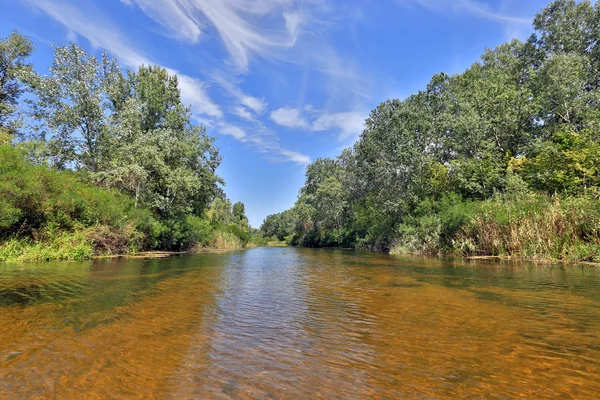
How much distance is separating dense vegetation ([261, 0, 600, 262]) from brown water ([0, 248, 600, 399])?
9272 millimetres

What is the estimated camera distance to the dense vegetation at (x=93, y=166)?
1736 cm

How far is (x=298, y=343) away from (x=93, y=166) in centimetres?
2964

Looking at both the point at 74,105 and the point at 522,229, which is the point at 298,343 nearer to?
the point at 522,229

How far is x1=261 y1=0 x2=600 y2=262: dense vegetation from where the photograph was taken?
17750 millimetres

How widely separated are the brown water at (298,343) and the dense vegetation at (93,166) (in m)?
10.1

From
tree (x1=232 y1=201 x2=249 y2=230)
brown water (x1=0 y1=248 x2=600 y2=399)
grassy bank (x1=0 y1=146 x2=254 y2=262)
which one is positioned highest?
tree (x1=232 y1=201 x2=249 y2=230)

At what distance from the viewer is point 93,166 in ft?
91.0

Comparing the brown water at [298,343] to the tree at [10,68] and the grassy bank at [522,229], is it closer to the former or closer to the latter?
the grassy bank at [522,229]

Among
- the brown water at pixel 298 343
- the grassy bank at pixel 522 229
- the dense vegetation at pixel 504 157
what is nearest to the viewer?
the brown water at pixel 298 343

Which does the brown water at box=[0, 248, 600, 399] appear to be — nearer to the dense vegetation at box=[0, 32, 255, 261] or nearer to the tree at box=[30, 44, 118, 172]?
the dense vegetation at box=[0, 32, 255, 261]

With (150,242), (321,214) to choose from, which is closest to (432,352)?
(150,242)

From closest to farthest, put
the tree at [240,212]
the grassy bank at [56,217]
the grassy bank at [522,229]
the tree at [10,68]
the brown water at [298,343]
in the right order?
the brown water at [298,343], the grassy bank at [522,229], the grassy bank at [56,217], the tree at [10,68], the tree at [240,212]

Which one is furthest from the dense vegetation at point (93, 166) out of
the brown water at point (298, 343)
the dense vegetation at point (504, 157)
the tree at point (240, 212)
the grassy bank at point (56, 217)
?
the tree at point (240, 212)

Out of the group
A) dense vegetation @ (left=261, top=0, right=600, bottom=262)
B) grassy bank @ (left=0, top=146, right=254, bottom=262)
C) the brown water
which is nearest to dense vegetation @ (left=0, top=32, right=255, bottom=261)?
grassy bank @ (left=0, top=146, right=254, bottom=262)
